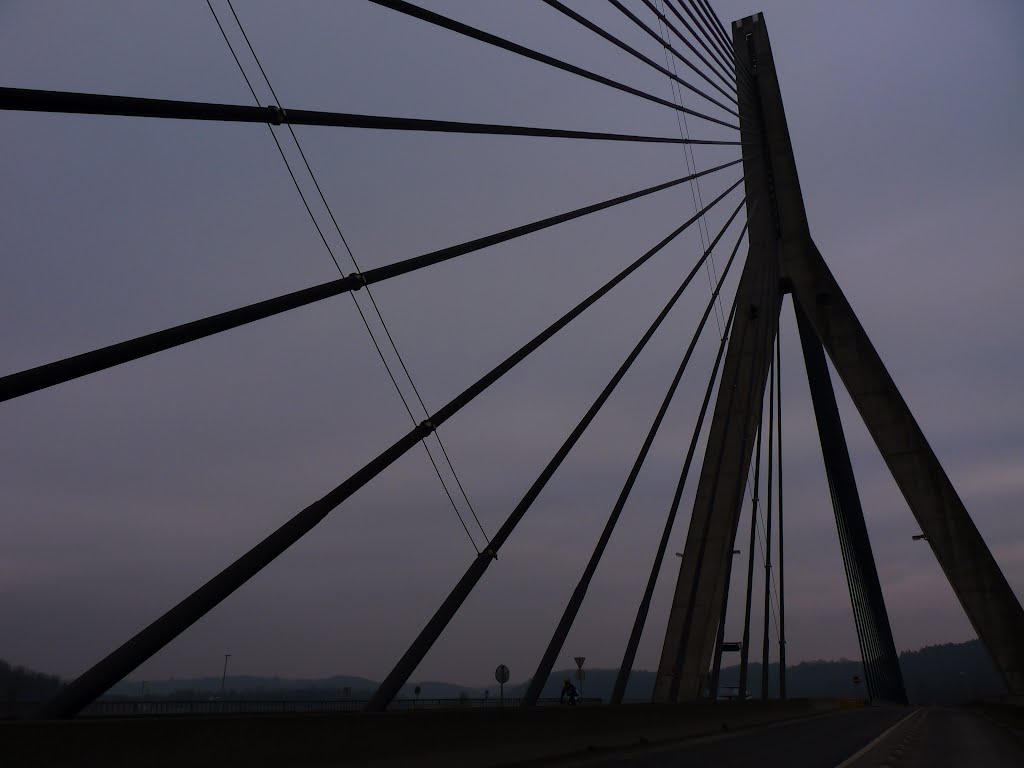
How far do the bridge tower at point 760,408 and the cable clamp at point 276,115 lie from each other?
48.3ft

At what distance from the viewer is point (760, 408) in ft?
79.0

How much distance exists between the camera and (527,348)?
384 inches

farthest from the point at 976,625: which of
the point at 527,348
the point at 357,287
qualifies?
the point at 357,287

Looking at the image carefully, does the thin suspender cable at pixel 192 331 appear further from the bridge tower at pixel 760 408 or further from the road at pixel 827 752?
the bridge tower at pixel 760 408

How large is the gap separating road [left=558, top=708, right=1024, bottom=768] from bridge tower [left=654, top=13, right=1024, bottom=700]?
4309mm

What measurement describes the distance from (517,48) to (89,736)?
8.95 m

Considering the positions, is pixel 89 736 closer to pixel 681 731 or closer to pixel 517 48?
pixel 517 48

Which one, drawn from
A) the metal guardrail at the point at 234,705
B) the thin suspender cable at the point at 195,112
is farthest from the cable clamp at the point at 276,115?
the metal guardrail at the point at 234,705

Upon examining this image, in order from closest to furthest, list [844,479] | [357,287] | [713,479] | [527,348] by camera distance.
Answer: [357,287] → [527,348] → [713,479] → [844,479]

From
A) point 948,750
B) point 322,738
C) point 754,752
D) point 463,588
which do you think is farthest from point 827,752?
point 322,738

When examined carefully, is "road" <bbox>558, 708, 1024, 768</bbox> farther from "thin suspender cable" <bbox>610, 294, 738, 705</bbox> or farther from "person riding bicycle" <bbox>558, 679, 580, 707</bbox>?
"person riding bicycle" <bbox>558, 679, 580, 707</bbox>

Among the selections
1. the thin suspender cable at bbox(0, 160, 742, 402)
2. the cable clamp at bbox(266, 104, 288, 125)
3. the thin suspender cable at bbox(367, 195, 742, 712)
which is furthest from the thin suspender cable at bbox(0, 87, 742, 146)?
the thin suspender cable at bbox(367, 195, 742, 712)

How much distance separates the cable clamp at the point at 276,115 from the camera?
7.04m

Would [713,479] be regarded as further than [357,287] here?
Yes
